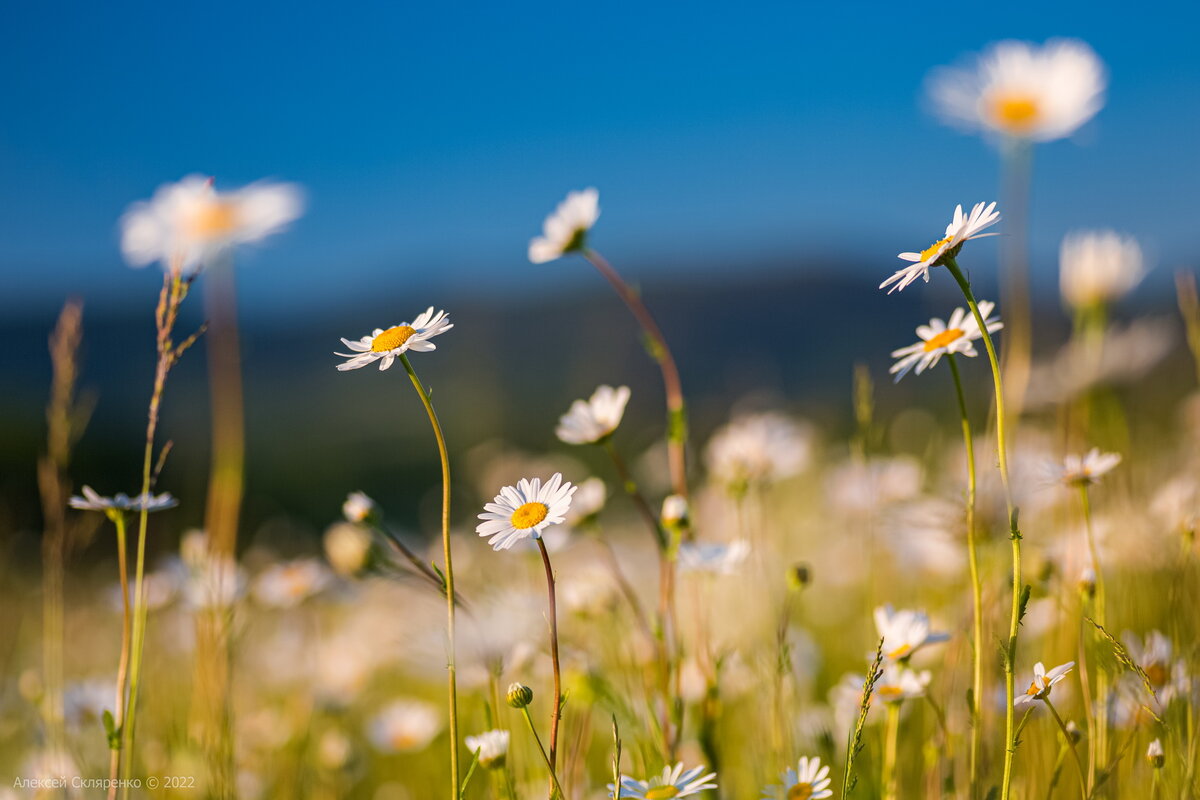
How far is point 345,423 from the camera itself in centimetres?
3083

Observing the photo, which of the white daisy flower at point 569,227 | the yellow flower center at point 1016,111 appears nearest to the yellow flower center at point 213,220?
the white daisy flower at point 569,227

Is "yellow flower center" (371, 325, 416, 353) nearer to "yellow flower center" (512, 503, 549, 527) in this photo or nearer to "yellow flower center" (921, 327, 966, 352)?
"yellow flower center" (512, 503, 549, 527)

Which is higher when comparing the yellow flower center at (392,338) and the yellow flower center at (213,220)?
the yellow flower center at (213,220)

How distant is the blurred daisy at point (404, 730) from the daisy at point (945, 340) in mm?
1146

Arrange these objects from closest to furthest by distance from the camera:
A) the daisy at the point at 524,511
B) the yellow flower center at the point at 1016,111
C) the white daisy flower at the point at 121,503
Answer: the daisy at the point at 524,511
the white daisy flower at the point at 121,503
the yellow flower center at the point at 1016,111

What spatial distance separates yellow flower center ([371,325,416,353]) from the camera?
2.95 ft

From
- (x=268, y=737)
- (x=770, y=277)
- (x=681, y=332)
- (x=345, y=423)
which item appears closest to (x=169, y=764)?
(x=268, y=737)

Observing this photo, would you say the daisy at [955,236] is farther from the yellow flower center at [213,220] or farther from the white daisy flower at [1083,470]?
the yellow flower center at [213,220]

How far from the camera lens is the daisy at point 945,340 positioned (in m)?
0.88

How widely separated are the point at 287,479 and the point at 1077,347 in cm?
1458

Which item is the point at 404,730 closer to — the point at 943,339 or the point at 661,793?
the point at 661,793

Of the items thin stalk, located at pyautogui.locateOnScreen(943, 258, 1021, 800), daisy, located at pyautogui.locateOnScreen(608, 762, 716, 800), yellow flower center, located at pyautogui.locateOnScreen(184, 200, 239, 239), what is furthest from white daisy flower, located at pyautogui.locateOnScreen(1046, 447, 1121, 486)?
yellow flower center, located at pyautogui.locateOnScreen(184, 200, 239, 239)

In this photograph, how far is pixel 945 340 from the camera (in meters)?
0.95

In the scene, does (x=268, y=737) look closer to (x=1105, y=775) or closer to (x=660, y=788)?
(x=660, y=788)
